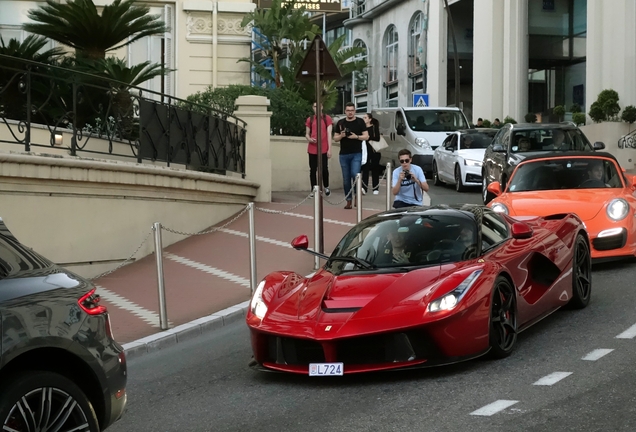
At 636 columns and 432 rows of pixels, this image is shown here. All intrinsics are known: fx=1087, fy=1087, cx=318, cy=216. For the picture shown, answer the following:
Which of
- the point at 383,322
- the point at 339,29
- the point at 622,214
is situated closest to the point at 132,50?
the point at 622,214

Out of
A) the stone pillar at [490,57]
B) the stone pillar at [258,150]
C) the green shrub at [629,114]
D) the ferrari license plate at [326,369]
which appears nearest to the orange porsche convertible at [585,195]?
the ferrari license plate at [326,369]

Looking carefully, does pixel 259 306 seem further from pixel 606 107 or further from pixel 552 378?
pixel 606 107

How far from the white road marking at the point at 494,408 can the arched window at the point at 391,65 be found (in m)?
65.9

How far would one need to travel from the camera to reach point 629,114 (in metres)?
38.1

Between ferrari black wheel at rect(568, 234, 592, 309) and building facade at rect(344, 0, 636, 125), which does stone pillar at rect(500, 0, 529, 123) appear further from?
ferrari black wheel at rect(568, 234, 592, 309)

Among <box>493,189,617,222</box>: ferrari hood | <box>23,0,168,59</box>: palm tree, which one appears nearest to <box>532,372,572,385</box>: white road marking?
<box>493,189,617,222</box>: ferrari hood

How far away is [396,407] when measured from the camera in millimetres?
7160

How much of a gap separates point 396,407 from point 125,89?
408 inches

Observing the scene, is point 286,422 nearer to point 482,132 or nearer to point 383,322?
point 383,322

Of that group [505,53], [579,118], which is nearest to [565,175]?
[579,118]

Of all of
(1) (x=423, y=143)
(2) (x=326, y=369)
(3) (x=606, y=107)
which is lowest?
(2) (x=326, y=369)

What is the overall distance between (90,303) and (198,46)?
24.4 m

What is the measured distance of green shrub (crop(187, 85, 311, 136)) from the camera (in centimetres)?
2506

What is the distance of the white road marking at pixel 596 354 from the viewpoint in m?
8.39
